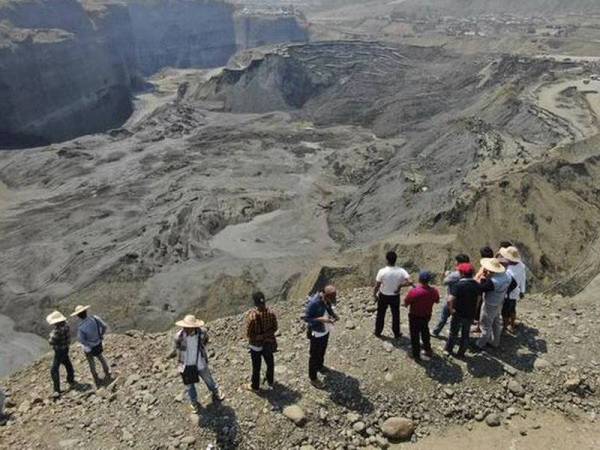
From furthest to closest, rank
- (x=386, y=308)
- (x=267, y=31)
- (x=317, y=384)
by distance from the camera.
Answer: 1. (x=267, y=31)
2. (x=386, y=308)
3. (x=317, y=384)

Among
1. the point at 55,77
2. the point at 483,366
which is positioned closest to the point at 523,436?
the point at 483,366

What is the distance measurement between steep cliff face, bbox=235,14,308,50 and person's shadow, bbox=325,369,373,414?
93913 millimetres

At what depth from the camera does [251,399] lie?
813 cm

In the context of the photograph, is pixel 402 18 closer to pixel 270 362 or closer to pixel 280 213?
pixel 280 213

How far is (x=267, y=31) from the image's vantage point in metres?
98.2

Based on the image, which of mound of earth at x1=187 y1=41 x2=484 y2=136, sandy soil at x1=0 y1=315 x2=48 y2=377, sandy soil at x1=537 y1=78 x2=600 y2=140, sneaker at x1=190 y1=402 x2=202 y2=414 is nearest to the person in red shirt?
sneaker at x1=190 y1=402 x2=202 y2=414

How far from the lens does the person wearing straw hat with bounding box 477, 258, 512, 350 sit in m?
8.32

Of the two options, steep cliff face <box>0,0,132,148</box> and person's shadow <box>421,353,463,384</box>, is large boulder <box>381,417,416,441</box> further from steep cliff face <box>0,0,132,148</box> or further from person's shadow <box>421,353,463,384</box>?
steep cliff face <box>0,0,132,148</box>

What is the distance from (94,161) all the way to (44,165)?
303 cm

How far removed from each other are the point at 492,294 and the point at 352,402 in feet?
8.12

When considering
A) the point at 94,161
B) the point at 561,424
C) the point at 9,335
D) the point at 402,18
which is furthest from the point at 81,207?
the point at 402,18

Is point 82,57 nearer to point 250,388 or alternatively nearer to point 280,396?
point 250,388

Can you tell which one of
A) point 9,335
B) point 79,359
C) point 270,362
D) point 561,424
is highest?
point 270,362

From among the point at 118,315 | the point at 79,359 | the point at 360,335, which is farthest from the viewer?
the point at 118,315
